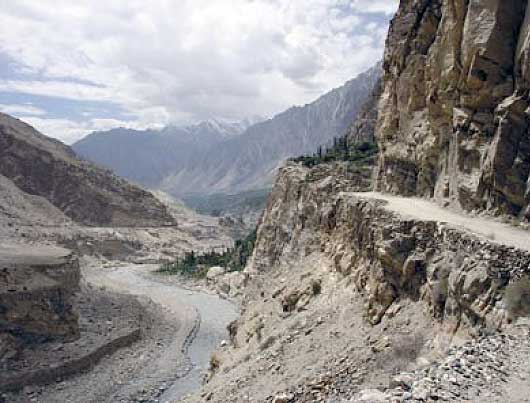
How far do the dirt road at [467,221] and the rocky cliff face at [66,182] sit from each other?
9040cm

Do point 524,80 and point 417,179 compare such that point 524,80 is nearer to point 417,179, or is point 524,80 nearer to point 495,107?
point 495,107

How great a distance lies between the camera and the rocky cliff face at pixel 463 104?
19.6m

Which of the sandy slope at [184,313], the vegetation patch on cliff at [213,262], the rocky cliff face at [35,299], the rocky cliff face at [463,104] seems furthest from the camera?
the vegetation patch on cliff at [213,262]

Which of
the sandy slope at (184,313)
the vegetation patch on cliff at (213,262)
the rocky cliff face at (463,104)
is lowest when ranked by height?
the sandy slope at (184,313)

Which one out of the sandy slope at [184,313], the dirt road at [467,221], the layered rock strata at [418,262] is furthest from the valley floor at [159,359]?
the dirt road at [467,221]

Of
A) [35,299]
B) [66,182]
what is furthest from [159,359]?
[66,182]

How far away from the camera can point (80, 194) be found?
107750 millimetres

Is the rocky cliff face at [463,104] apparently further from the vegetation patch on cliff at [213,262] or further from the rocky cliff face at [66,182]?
the rocky cliff face at [66,182]

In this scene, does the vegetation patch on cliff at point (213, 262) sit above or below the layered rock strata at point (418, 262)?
below

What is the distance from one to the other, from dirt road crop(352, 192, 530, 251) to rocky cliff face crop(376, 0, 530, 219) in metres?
0.76

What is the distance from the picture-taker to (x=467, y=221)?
63.8 ft

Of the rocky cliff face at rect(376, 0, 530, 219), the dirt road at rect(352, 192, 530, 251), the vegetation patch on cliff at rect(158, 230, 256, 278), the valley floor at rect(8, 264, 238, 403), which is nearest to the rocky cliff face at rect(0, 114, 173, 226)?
the vegetation patch on cliff at rect(158, 230, 256, 278)

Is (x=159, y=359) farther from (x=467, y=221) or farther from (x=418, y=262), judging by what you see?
(x=467, y=221)

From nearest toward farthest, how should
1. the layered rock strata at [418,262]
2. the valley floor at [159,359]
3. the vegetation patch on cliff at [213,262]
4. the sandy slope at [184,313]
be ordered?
the layered rock strata at [418,262] → the valley floor at [159,359] → the sandy slope at [184,313] → the vegetation patch on cliff at [213,262]
